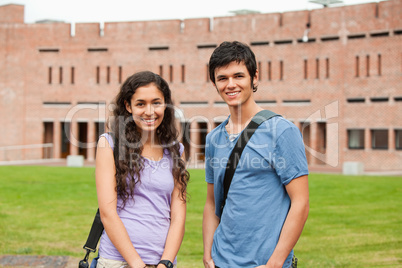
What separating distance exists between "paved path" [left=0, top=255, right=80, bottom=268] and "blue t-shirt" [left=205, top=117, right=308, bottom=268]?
142 inches

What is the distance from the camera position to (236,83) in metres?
2.43

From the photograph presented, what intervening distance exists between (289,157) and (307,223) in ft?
24.2

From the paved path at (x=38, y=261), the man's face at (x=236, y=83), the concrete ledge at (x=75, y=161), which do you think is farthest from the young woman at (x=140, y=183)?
the concrete ledge at (x=75, y=161)

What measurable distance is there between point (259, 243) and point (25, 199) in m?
10.6

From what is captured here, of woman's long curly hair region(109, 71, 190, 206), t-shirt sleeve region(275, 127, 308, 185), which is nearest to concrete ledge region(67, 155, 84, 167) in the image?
woman's long curly hair region(109, 71, 190, 206)

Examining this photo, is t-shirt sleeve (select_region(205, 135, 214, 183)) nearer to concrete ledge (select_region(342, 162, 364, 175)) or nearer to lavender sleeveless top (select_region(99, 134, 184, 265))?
lavender sleeveless top (select_region(99, 134, 184, 265))

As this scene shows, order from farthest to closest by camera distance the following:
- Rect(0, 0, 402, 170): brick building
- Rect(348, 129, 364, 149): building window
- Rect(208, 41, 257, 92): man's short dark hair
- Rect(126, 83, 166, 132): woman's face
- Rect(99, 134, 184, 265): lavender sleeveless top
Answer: Rect(348, 129, 364, 149): building window
Rect(0, 0, 402, 170): brick building
Rect(126, 83, 166, 132): woman's face
Rect(99, 134, 184, 265): lavender sleeveless top
Rect(208, 41, 257, 92): man's short dark hair

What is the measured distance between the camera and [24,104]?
30.0 metres

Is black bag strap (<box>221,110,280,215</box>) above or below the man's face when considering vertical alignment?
below

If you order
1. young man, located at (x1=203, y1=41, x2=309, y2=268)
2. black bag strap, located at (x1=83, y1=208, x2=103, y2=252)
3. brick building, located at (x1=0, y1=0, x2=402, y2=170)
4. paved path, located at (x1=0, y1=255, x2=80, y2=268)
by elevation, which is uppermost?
brick building, located at (x1=0, y1=0, x2=402, y2=170)

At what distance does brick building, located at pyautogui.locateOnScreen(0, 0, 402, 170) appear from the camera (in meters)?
24.6

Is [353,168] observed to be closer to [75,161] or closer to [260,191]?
[75,161]

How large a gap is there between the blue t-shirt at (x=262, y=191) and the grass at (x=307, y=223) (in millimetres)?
3810

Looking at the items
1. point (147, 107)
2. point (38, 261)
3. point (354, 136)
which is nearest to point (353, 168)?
point (354, 136)
